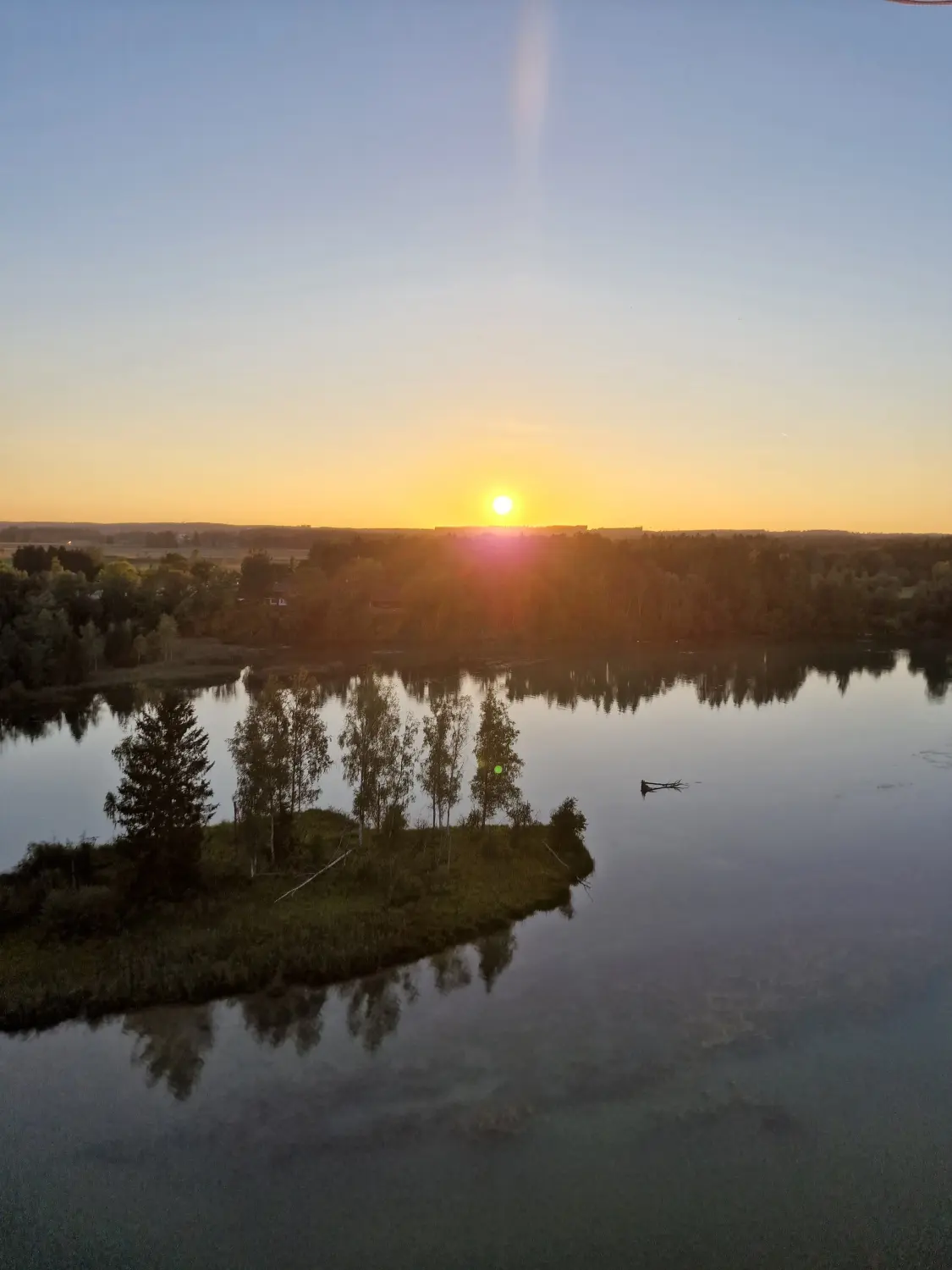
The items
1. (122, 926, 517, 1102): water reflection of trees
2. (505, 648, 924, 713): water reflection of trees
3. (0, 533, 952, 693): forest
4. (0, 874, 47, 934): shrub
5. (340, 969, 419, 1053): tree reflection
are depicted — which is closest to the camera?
(122, 926, 517, 1102): water reflection of trees

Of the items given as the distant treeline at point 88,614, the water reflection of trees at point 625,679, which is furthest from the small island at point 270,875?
the distant treeline at point 88,614

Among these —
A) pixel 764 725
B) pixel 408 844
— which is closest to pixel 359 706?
pixel 408 844

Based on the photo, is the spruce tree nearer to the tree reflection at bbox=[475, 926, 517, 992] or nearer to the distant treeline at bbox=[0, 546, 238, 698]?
the tree reflection at bbox=[475, 926, 517, 992]

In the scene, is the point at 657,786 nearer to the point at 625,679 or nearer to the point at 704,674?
the point at 625,679

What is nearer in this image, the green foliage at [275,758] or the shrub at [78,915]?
the shrub at [78,915]

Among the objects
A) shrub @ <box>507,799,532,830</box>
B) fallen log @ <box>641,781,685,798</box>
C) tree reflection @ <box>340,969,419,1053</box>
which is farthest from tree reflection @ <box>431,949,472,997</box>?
fallen log @ <box>641,781,685,798</box>

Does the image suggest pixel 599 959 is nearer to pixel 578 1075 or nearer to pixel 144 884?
pixel 578 1075

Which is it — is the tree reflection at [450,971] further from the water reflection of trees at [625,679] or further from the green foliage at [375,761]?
the water reflection of trees at [625,679]

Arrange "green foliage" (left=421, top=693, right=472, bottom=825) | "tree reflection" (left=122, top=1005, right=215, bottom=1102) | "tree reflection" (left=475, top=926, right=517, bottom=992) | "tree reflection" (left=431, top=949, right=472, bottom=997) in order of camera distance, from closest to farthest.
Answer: "tree reflection" (left=122, top=1005, right=215, bottom=1102) < "tree reflection" (left=431, top=949, right=472, bottom=997) < "tree reflection" (left=475, top=926, right=517, bottom=992) < "green foliage" (left=421, top=693, right=472, bottom=825)
